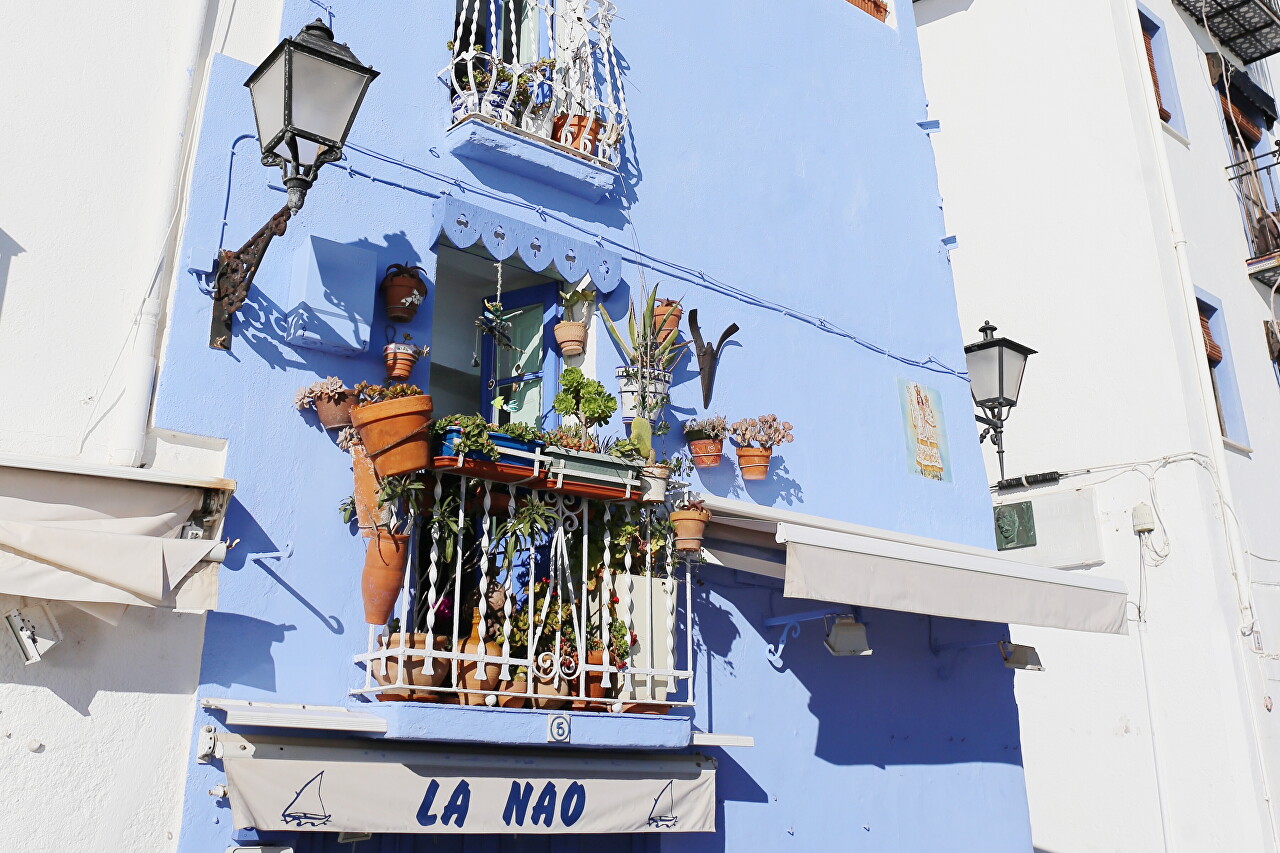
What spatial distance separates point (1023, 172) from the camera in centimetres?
1226

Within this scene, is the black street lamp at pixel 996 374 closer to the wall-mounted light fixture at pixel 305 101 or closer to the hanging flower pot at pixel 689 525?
the hanging flower pot at pixel 689 525

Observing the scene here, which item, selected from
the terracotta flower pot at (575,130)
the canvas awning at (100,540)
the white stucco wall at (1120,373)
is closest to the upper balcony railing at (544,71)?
the terracotta flower pot at (575,130)

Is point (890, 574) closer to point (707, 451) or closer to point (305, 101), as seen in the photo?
point (707, 451)

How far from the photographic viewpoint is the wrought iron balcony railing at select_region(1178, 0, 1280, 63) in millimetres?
13227

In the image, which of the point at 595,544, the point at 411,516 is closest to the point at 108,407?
the point at 411,516

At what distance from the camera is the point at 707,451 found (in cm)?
661

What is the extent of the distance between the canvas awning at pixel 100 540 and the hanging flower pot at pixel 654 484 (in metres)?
2.10

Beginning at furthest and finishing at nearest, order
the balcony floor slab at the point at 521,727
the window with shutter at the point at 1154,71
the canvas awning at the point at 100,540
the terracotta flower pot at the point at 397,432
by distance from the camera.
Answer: the window with shutter at the point at 1154,71
the terracotta flower pot at the point at 397,432
the balcony floor slab at the point at 521,727
the canvas awning at the point at 100,540

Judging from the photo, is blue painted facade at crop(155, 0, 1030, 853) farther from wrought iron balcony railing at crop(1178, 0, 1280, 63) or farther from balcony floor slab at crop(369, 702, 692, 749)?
wrought iron balcony railing at crop(1178, 0, 1280, 63)

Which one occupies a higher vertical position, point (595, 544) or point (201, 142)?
point (201, 142)

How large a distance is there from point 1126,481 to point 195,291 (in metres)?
8.59

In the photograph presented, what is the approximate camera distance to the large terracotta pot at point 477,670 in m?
4.98

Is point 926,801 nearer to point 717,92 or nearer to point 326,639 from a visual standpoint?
point 326,639

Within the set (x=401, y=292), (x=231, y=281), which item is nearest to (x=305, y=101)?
(x=231, y=281)
